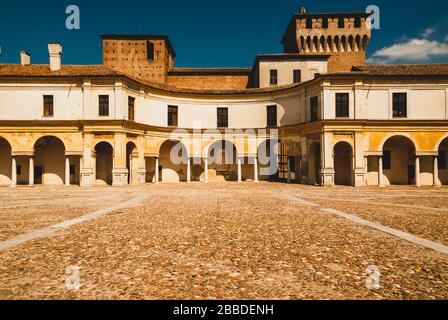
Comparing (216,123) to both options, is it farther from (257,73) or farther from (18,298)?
(18,298)

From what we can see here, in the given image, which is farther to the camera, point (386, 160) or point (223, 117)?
point (223, 117)

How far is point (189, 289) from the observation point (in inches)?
153

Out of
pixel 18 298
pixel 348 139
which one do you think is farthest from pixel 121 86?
pixel 18 298

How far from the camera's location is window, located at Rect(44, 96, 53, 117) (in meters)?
24.4

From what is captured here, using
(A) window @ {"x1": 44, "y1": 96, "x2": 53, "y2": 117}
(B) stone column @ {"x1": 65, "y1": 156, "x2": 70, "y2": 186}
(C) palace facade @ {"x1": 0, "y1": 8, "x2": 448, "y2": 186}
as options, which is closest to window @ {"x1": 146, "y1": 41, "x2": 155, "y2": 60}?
(C) palace facade @ {"x1": 0, "y1": 8, "x2": 448, "y2": 186}

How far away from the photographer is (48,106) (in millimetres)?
24484

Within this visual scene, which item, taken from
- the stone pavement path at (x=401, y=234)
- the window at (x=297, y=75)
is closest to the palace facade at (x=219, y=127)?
the window at (x=297, y=75)

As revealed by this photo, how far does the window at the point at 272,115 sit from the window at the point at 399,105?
37.5ft

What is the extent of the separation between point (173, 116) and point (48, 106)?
1224cm

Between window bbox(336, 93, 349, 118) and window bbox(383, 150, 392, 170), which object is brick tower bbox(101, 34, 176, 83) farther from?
window bbox(383, 150, 392, 170)

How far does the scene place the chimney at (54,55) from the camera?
25594mm

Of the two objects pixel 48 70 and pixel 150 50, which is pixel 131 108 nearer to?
pixel 48 70

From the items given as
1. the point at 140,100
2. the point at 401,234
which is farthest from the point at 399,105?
the point at 140,100
